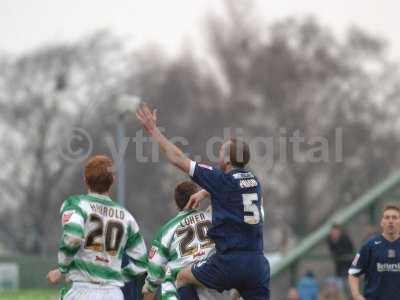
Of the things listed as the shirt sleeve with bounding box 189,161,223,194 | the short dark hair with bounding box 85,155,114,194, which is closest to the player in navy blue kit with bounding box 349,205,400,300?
the shirt sleeve with bounding box 189,161,223,194

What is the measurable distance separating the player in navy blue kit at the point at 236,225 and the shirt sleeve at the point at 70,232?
1484 mm

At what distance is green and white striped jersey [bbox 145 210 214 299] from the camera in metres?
12.9

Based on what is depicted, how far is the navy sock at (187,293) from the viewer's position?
12.8 meters

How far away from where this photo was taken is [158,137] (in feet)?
36.1

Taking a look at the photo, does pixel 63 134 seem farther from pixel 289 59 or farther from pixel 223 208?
pixel 223 208

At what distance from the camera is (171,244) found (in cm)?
1291

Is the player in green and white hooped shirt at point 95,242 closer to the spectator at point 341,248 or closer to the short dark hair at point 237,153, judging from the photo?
the short dark hair at point 237,153

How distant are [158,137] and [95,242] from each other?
1.10 meters

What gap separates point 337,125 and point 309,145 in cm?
172

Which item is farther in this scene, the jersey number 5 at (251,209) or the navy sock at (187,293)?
the navy sock at (187,293)

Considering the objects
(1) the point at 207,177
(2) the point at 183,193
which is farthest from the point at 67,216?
(2) the point at 183,193

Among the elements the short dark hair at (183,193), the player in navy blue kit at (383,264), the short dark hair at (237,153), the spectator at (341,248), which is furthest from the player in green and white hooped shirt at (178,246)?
the spectator at (341,248)

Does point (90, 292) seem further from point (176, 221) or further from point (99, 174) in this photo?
point (176, 221)

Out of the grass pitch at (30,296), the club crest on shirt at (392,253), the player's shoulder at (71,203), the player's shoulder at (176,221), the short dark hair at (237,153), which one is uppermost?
the short dark hair at (237,153)
